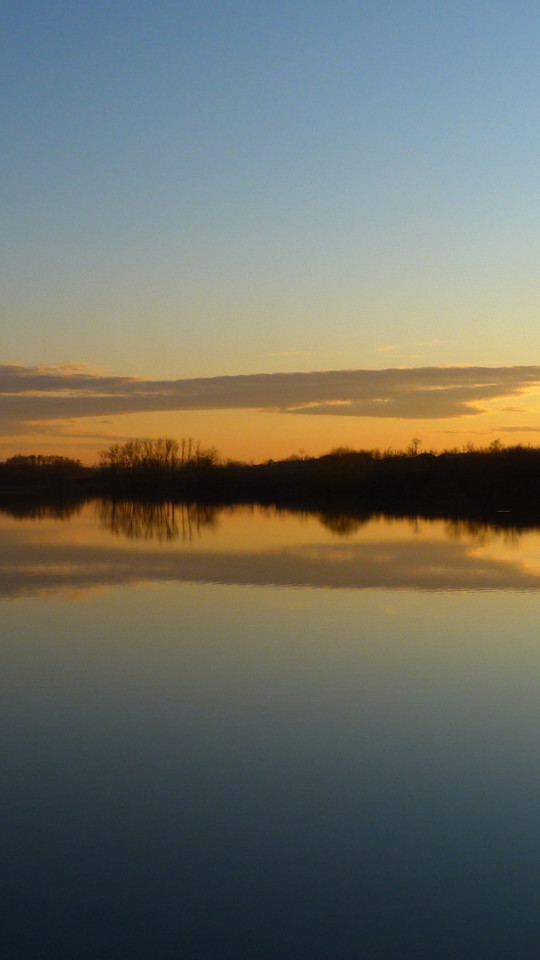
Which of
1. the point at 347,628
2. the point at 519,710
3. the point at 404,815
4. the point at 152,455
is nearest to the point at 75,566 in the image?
the point at 347,628

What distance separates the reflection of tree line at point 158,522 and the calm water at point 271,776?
11582 millimetres

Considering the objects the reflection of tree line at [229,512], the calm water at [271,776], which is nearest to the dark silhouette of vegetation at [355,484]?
the reflection of tree line at [229,512]

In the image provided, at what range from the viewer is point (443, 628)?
31.9ft

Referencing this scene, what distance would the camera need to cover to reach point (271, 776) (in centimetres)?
539

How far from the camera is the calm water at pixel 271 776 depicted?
3.78 metres

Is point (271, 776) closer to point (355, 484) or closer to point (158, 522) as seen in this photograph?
point (158, 522)

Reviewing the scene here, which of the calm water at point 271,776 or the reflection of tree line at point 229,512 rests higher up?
the calm water at point 271,776

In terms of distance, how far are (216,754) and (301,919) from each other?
80.7 inches

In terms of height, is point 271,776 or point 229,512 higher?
point 271,776

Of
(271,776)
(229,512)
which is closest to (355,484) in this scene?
(229,512)

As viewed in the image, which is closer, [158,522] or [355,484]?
[158,522]

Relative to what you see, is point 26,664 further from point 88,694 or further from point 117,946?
point 117,946

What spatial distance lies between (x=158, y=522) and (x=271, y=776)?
23.9 meters

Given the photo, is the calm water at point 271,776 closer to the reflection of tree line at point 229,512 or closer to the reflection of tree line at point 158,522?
the reflection of tree line at point 229,512
